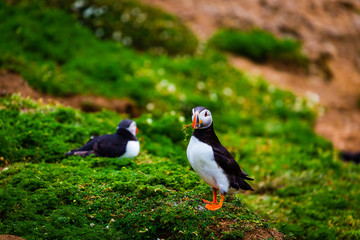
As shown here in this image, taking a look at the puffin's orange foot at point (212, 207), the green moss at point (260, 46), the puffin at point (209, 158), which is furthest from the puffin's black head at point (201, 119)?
the green moss at point (260, 46)

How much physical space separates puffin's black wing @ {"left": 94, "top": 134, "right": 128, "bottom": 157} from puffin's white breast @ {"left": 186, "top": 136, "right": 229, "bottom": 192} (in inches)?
66.2

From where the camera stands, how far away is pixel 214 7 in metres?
14.6

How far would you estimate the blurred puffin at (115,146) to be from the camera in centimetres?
597

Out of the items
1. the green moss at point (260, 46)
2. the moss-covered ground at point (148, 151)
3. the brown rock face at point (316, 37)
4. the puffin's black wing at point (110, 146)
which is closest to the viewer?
the moss-covered ground at point (148, 151)

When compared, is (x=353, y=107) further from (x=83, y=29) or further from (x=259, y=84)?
(x=83, y=29)

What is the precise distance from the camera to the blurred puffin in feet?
19.6

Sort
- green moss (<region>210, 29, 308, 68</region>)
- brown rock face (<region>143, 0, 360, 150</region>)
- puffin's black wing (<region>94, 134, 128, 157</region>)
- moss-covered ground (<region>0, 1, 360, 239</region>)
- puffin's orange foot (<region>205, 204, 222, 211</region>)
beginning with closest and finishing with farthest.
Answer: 1. moss-covered ground (<region>0, 1, 360, 239</region>)
2. puffin's orange foot (<region>205, 204, 222, 211</region>)
3. puffin's black wing (<region>94, 134, 128, 157</region>)
4. brown rock face (<region>143, 0, 360, 150</region>)
5. green moss (<region>210, 29, 308, 68</region>)

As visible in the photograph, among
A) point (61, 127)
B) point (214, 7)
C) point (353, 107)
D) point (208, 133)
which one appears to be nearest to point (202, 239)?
point (208, 133)

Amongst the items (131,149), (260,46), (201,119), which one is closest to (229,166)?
(201,119)

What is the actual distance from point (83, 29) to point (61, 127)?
6.00m

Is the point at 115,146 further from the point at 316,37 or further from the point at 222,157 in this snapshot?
the point at 316,37

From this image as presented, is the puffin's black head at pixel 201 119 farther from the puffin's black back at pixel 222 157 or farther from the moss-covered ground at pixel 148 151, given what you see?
the moss-covered ground at pixel 148 151

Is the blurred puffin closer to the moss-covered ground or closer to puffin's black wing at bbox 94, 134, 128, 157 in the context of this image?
puffin's black wing at bbox 94, 134, 128, 157

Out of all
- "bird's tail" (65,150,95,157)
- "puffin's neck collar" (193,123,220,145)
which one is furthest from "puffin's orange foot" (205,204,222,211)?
"bird's tail" (65,150,95,157)
